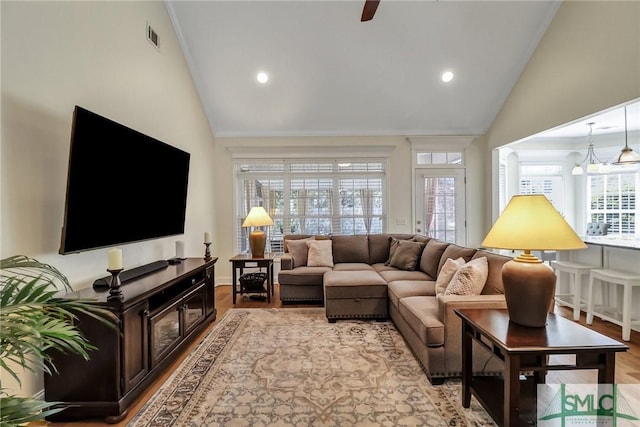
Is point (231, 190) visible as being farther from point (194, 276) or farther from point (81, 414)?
point (81, 414)

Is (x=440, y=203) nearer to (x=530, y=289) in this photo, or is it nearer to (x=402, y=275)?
(x=402, y=275)

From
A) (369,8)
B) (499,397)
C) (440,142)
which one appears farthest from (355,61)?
(499,397)

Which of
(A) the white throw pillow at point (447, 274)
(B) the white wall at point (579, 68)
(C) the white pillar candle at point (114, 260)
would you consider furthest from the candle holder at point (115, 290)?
(B) the white wall at point (579, 68)

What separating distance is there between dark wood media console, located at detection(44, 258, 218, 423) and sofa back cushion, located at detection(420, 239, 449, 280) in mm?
2814

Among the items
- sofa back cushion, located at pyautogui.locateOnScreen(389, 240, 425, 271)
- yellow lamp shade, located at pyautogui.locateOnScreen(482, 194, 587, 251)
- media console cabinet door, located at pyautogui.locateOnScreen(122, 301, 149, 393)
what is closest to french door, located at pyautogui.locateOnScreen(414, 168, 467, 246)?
sofa back cushion, located at pyautogui.locateOnScreen(389, 240, 425, 271)

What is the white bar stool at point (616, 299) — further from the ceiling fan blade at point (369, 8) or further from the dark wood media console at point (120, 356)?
the dark wood media console at point (120, 356)

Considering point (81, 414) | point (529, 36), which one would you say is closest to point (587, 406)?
point (81, 414)

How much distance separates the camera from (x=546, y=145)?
6.38 metres

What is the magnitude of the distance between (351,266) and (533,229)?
2.98 metres

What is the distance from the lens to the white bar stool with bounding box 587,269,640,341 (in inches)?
124

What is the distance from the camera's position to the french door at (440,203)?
5.80 meters

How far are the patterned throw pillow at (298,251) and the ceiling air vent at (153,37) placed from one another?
9.90 ft

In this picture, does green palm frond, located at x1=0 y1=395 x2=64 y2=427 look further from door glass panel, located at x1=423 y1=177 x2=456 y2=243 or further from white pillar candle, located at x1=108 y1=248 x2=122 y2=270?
door glass panel, located at x1=423 y1=177 x2=456 y2=243

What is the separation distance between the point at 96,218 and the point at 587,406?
347 centimetres
